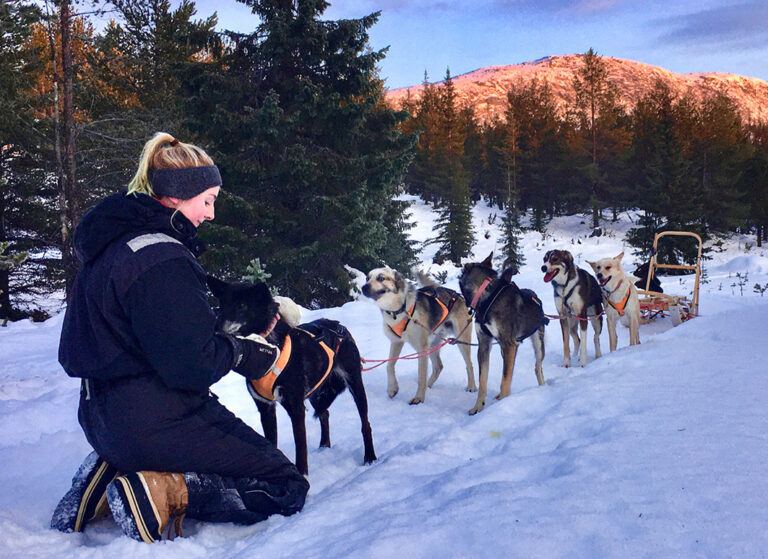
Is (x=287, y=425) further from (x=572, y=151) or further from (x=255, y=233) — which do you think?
(x=572, y=151)

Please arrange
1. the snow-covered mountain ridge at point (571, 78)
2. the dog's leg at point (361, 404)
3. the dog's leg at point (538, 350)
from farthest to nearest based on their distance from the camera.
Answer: the snow-covered mountain ridge at point (571, 78) < the dog's leg at point (538, 350) < the dog's leg at point (361, 404)

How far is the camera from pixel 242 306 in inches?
120

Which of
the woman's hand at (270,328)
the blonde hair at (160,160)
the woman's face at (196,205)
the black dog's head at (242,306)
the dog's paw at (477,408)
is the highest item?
the blonde hair at (160,160)

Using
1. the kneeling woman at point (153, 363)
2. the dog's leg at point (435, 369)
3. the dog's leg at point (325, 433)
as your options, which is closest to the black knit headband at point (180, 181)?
the kneeling woman at point (153, 363)

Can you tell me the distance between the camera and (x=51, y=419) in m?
4.12

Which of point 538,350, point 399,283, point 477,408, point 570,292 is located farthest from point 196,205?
point 570,292

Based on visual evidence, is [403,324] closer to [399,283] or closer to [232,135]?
[399,283]

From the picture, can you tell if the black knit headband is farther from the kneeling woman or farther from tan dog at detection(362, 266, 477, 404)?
tan dog at detection(362, 266, 477, 404)

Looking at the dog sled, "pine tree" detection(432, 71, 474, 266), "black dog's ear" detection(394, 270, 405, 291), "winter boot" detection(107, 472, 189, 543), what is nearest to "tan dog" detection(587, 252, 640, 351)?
the dog sled

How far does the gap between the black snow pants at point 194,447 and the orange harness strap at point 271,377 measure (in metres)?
0.44

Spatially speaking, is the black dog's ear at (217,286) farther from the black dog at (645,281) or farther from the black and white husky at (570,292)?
the black dog at (645,281)

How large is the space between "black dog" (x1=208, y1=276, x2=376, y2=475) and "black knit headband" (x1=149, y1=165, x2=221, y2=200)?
0.73 meters

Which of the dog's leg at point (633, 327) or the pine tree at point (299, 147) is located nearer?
the dog's leg at point (633, 327)

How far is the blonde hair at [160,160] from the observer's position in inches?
92.6
